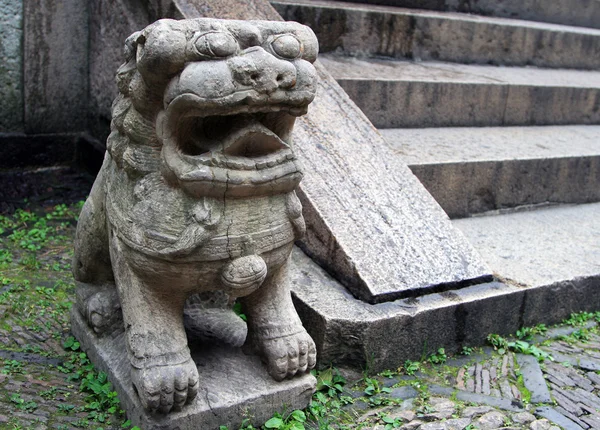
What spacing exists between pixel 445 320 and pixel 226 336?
1.00 metres

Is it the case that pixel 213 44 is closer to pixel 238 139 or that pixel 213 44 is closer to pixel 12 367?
pixel 238 139

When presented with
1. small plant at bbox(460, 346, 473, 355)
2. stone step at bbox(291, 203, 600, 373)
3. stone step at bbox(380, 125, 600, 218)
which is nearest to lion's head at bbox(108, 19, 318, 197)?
stone step at bbox(291, 203, 600, 373)

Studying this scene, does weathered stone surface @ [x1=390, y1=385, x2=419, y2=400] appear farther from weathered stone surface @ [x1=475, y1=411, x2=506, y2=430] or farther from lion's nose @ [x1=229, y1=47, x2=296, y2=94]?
lion's nose @ [x1=229, y1=47, x2=296, y2=94]

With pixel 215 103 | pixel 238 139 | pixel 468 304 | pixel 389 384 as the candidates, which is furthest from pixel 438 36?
pixel 215 103

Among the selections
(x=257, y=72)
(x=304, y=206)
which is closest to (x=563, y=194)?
(x=304, y=206)

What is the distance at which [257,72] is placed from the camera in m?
2.11

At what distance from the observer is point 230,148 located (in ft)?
7.31

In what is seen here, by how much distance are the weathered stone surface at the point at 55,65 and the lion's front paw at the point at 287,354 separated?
10.7 ft

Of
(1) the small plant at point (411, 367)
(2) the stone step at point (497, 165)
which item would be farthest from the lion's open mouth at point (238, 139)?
(2) the stone step at point (497, 165)

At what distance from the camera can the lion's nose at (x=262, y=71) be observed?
2.10m

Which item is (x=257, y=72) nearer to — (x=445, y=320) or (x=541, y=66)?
(x=445, y=320)

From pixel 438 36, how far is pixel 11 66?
3.32m

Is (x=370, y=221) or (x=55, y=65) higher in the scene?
(x=55, y=65)

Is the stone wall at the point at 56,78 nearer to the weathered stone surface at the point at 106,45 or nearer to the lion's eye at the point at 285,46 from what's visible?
the weathered stone surface at the point at 106,45
